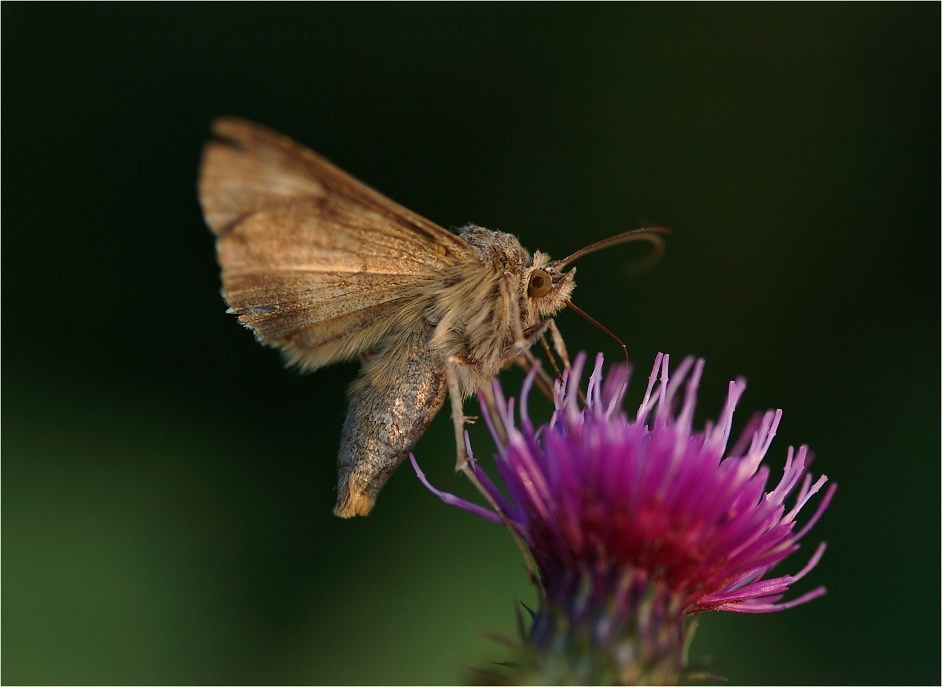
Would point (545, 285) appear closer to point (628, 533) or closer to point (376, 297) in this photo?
point (376, 297)

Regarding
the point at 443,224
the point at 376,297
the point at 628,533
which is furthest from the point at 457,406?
the point at 443,224

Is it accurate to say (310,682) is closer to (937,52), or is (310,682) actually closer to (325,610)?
(325,610)

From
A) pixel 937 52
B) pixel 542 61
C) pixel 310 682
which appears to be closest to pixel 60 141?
pixel 542 61

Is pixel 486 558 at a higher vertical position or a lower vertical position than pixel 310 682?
higher

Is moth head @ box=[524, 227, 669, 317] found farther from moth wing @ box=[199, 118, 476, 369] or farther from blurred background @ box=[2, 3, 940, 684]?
blurred background @ box=[2, 3, 940, 684]

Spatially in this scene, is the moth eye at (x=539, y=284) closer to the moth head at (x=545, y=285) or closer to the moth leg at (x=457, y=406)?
the moth head at (x=545, y=285)

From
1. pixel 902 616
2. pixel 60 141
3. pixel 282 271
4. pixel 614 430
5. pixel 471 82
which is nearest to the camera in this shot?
pixel 614 430
